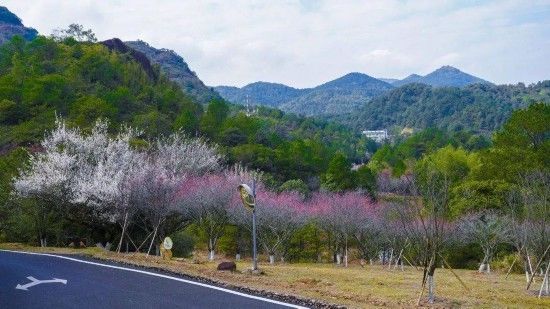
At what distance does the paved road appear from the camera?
8.67m

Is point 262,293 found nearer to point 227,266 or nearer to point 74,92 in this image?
point 227,266

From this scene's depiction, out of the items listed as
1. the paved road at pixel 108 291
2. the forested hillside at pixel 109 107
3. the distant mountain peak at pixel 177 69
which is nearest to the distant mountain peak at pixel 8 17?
the distant mountain peak at pixel 177 69

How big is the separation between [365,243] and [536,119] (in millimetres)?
16332

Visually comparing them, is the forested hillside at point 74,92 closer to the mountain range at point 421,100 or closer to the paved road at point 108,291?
the paved road at point 108,291

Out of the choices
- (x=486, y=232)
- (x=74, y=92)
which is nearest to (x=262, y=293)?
(x=486, y=232)

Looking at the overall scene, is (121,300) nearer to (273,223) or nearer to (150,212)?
(150,212)

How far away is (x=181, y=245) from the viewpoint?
84.5ft

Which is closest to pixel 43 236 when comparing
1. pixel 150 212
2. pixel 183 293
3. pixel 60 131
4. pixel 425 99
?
pixel 150 212

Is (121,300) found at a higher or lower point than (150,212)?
lower

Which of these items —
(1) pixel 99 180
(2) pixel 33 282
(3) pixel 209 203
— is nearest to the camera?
(2) pixel 33 282

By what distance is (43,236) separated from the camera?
74.2 ft

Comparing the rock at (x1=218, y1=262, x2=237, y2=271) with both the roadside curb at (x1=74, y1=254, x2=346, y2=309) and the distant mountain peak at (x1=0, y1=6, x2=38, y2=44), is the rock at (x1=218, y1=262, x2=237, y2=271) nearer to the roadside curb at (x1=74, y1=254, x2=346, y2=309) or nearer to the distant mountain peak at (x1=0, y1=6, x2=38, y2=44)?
the roadside curb at (x1=74, y1=254, x2=346, y2=309)

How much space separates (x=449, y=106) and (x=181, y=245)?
144 meters

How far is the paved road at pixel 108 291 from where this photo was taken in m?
8.67
